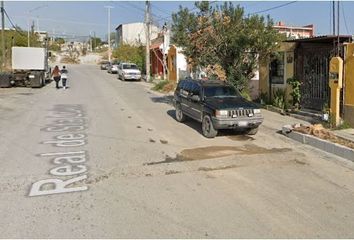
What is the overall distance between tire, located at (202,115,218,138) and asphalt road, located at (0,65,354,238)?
7.0 inches

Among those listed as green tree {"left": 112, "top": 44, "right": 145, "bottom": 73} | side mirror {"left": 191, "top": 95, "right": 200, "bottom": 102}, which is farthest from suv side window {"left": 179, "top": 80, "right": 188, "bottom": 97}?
green tree {"left": 112, "top": 44, "right": 145, "bottom": 73}

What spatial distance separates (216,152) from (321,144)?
104 inches

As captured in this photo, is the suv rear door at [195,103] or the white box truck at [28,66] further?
the white box truck at [28,66]

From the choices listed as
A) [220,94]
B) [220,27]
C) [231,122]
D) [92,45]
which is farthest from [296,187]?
[92,45]

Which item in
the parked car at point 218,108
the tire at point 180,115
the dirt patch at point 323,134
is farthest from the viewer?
the tire at point 180,115

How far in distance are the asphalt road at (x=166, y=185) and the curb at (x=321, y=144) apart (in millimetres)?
260

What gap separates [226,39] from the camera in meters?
15.1

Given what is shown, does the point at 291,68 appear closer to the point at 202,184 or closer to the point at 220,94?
the point at 220,94

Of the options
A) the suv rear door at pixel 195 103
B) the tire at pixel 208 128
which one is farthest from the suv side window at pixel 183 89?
the tire at pixel 208 128

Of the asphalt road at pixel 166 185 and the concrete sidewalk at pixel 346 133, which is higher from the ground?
the concrete sidewalk at pixel 346 133

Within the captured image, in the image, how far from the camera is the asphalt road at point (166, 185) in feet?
16.5

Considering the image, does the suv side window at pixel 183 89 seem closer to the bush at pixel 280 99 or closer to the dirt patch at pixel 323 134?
the dirt patch at pixel 323 134

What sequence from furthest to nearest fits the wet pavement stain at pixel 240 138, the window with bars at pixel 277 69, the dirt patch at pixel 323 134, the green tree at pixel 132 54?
the green tree at pixel 132 54 → the window with bars at pixel 277 69 → the wet pavement stain at pixel 240 138 → the dirt patch at pixel 323 134

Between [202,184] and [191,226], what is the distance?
1.79 metres
